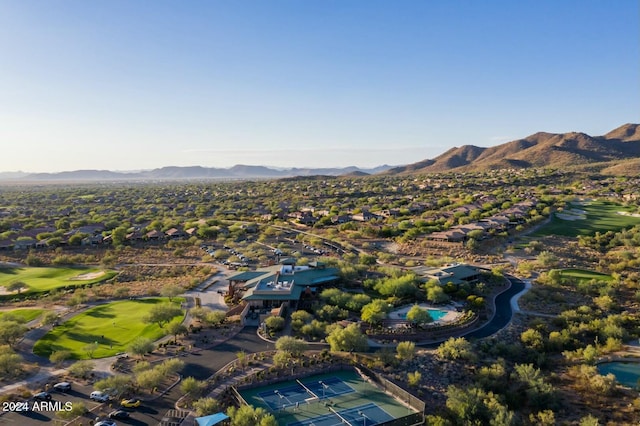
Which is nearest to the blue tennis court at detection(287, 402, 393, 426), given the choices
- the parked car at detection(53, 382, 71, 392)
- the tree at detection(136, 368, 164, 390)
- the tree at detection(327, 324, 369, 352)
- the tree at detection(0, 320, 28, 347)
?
the tree at detection(327, 324, 369, 352)

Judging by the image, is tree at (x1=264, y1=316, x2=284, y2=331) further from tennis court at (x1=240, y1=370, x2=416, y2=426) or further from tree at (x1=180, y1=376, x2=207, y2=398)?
tree at (x1=180, y1=376, x2=207, y2=398)

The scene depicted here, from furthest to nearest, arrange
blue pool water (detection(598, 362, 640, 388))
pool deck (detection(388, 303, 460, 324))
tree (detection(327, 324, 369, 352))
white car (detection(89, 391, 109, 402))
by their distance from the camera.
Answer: pool deck (detection(388, 303, 460, 324)) → tree (detection(327, 324, 369, 352)) → blue pool water (detection(598, 362, 640, 388)) → white car (detection(89, 391, 109, 402))

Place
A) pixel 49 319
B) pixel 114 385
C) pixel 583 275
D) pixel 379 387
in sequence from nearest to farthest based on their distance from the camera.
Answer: pixel 114 385
pixel 379 387
pixel 49 319
pixel 583 275

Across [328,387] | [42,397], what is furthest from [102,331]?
[328,387]

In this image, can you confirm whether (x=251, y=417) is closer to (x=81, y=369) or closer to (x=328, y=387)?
(x=328, y=387)

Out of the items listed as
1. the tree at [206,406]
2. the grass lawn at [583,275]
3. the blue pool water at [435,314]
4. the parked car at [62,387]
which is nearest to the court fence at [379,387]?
the tree at [206,406]
